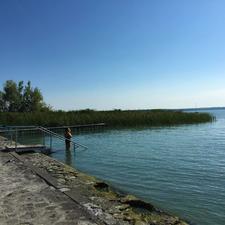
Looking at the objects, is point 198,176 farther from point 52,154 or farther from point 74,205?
point 52,154

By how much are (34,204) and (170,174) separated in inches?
333

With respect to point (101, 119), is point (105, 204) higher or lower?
lower

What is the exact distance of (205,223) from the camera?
9016mm

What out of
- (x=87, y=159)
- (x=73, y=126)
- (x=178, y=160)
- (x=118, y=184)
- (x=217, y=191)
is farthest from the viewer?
(x=73, y=126)

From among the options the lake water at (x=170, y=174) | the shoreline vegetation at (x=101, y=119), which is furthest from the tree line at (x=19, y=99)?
the lake water at (x=170, y=174)

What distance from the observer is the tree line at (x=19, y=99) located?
7331 centimetres

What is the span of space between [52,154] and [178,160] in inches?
336

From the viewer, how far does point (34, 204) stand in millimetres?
7949

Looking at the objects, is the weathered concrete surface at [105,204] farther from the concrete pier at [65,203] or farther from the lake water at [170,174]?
the lake water at [170,174]

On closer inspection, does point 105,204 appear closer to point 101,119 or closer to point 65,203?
point 65,203

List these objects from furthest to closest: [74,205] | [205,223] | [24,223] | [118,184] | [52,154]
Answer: [52,154]
[118,184]
[205,223]
[74,205]
[24,223]

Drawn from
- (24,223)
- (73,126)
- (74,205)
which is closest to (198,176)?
(74,205)

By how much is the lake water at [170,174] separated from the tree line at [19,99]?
167 ft

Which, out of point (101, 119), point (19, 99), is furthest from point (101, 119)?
point (19, 99)
